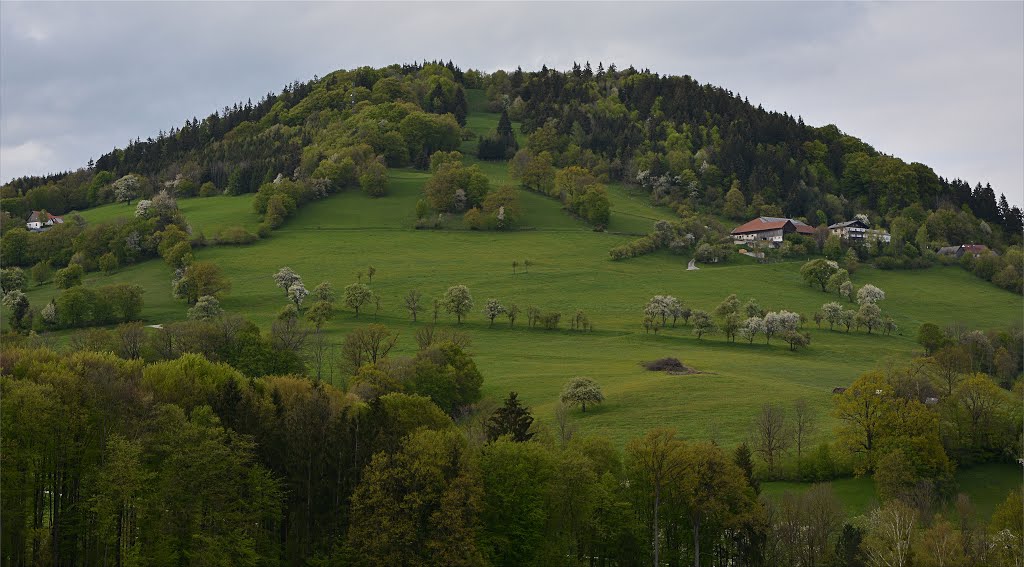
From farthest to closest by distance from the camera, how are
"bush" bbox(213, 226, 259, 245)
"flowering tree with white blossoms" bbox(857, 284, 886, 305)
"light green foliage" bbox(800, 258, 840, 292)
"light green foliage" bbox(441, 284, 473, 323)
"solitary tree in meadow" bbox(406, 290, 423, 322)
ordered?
"bush" bbox(213, 226, 259, 245) → "light green foliage" bbox(800, 258, 840, 292) → "flowering tree with white blossoms" bbox(857, 284, 886, 305) → "light green foliage" bbox(441, 284, 473, 323) → "solitary tree in meadow" bbox(406, 290, 423, 322)

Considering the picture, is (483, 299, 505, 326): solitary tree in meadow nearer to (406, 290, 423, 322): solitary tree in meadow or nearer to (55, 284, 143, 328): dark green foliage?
(406, 290, 423, 322): solitary tree in meadow

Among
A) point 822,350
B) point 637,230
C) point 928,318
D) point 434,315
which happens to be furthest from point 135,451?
point 637,230

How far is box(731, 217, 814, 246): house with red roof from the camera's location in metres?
189

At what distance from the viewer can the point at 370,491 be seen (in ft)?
186

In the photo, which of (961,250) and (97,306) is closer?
(97,306)

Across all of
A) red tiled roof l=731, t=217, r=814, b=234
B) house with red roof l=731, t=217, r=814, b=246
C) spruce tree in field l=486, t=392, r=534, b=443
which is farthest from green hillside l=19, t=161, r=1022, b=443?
red tiled roof l=731, t=217, r=814, b=234

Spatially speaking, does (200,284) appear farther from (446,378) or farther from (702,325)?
(702,325)

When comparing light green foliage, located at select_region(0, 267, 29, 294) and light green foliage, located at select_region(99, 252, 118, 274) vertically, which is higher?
light green foliage, located at select_region(99, 252, 118, 274)

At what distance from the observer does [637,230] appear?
188375 mm

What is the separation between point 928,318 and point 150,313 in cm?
11733

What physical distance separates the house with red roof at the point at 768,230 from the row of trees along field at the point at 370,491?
117981 millimetres

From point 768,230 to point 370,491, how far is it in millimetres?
148522

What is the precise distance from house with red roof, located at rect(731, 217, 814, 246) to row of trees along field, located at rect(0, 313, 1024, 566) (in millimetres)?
117981

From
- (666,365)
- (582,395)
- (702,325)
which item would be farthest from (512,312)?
(582,395)
